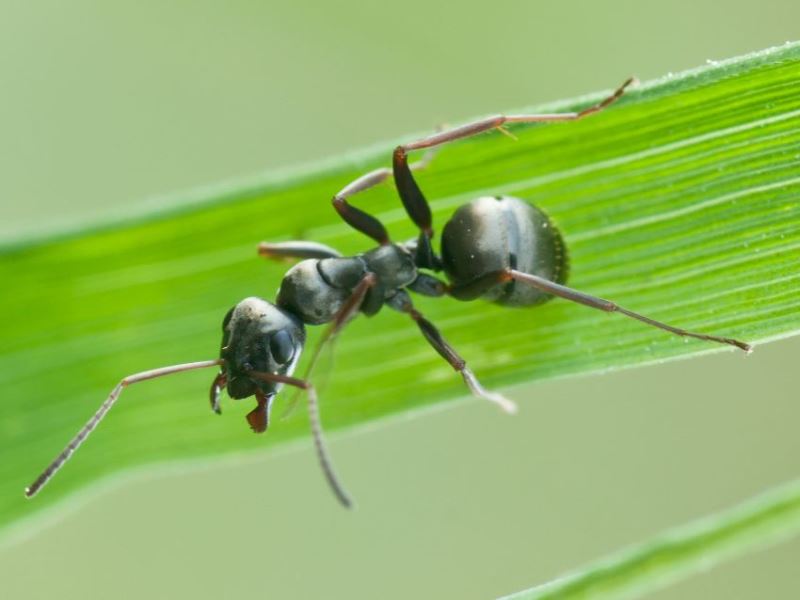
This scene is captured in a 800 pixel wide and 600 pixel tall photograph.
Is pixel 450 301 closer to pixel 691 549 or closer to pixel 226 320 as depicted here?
pixel 226 320

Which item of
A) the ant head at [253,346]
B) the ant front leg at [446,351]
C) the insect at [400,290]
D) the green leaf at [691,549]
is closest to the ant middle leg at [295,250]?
the insect at [400,290]

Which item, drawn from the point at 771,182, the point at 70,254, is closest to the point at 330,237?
the point at 70,254

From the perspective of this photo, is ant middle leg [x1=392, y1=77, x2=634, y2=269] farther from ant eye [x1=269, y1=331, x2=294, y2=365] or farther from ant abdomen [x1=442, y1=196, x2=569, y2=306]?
ant eye [x1=269, y1=331, x2=294, y2=365]

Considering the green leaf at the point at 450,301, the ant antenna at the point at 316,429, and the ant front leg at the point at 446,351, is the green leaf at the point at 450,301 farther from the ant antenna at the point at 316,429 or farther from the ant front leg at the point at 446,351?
the ant antenna at the point at 316,429

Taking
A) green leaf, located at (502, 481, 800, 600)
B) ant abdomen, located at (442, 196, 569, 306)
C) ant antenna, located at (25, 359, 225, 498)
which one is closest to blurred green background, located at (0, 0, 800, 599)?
ant abdomen, located at (442, 196, 569, 306)

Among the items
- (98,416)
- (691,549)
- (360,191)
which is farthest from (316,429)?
(691,549)

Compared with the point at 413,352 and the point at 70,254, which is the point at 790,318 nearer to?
the point at 413,352
